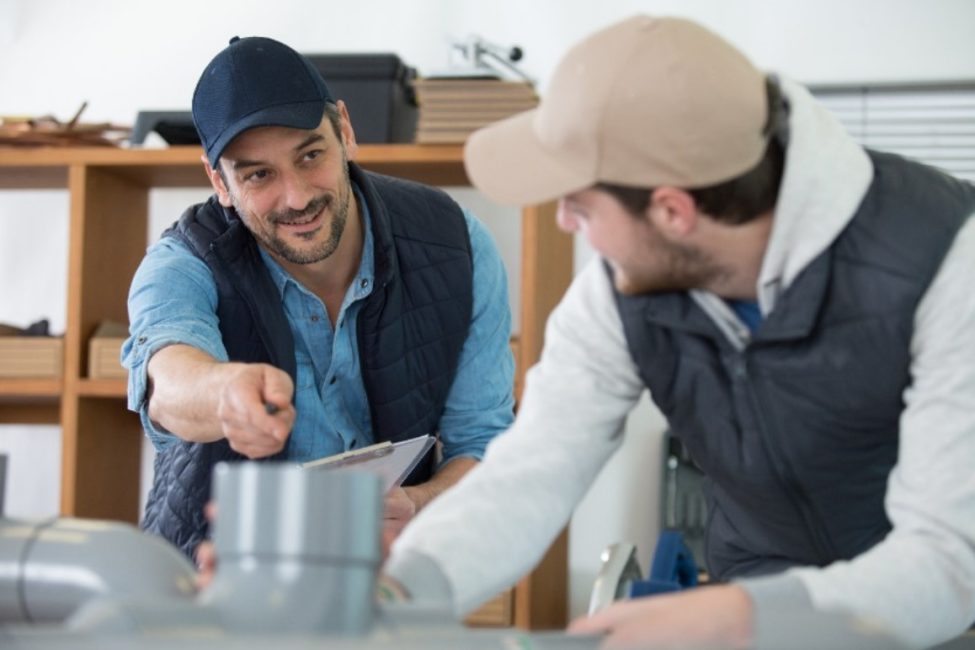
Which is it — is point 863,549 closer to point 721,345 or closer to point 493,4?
point 721,345

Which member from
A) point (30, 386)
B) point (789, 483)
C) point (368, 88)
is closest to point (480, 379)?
point (789, 483)

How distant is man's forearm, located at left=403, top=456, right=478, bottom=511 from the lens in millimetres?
2248

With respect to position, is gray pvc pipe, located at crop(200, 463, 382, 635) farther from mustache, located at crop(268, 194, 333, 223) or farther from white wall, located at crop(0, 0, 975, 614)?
white wall, located at crop(0, 0, 975, 614)

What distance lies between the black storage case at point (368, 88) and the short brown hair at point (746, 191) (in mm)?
2196

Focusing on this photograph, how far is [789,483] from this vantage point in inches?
63.6

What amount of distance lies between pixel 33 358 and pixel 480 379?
1.76m

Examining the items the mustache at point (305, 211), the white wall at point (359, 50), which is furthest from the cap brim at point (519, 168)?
the white wall at point (359, 50)

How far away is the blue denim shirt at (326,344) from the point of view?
2139 millimetres

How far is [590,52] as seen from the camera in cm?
144

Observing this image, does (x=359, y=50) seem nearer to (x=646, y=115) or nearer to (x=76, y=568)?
(x=646, y=115)

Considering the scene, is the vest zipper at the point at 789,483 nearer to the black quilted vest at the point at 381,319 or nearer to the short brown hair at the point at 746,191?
the short brown hair at the point at 746,191

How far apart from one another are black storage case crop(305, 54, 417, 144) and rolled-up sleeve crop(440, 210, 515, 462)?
1.29 meters

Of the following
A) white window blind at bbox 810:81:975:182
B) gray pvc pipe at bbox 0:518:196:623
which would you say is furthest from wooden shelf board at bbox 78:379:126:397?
gray pvc pipe at bbox 0:518:196:623

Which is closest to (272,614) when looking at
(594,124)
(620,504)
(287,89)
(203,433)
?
(594,124)
